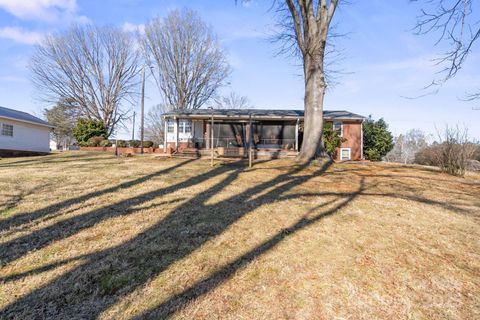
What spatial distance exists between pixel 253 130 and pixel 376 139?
10366mm

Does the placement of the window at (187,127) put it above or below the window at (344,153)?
above

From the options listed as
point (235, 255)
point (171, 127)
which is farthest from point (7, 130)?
point (235, 255)

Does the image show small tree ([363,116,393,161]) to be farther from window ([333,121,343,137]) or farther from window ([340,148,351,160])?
A: window ([333,121,343,137])

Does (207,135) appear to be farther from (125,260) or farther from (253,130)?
(125,260)

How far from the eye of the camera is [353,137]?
20.6 metres

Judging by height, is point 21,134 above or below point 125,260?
above

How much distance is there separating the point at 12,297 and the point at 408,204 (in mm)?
6390

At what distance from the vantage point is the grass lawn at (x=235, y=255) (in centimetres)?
256

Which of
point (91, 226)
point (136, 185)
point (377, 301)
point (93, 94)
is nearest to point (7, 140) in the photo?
point (93, 94)

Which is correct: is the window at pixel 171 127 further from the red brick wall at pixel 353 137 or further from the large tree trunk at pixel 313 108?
the red brick wall at pixel 353 137

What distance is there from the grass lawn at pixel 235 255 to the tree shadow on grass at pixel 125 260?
0.05ft

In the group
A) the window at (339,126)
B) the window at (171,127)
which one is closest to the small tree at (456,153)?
the window at (339,126)

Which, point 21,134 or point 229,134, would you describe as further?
point 229,134

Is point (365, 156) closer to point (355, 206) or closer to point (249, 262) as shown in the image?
point (355, 206)
